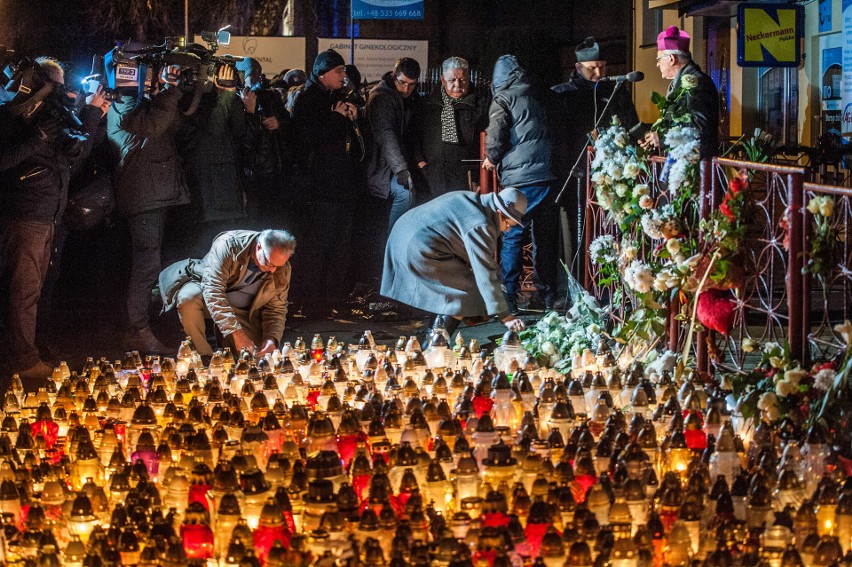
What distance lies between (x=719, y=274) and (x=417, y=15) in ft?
22.9

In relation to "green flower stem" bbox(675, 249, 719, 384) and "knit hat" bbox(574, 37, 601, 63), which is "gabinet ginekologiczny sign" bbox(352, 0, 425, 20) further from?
"green flower stem" bbox(675, 249, 719, 384)

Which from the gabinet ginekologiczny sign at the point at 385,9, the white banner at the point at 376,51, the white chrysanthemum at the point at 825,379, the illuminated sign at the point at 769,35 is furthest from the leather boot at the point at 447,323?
the illuminated sign at the point at 769,35

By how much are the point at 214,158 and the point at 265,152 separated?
1.69 feet

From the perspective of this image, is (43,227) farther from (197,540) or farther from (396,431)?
(197,540)

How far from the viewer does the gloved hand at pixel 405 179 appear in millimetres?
9195

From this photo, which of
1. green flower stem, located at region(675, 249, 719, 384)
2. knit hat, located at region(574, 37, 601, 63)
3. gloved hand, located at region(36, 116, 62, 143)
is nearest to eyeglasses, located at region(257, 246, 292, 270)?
gloved hand, located at region(36, 116, 62, 143)

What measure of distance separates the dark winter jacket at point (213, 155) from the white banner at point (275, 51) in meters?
3.26

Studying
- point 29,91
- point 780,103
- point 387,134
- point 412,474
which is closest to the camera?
point 412,474

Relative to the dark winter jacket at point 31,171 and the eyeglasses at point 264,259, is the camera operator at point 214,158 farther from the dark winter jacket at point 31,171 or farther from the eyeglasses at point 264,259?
the eyeglasses at point 264,259

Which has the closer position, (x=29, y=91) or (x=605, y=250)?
(x=29, y=91)

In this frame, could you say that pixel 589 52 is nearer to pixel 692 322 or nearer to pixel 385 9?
pixel 692 322

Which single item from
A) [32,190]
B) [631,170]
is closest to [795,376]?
[631,170]

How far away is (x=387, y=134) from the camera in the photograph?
925 centimetres

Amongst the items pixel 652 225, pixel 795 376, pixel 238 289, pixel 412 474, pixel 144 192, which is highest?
pixel 144 192
